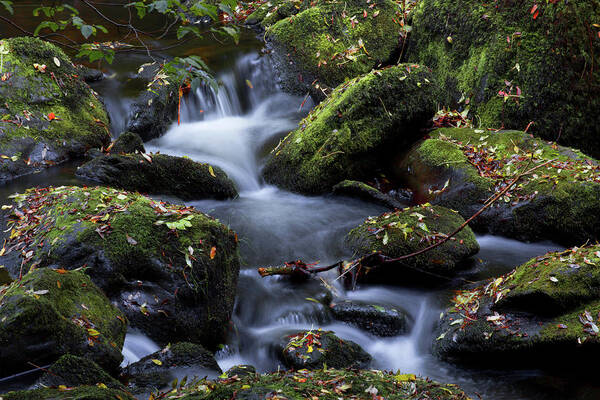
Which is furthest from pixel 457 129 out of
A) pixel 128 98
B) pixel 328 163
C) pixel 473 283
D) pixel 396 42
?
pixel 128 98

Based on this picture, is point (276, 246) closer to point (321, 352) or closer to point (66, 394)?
point (321, 352)

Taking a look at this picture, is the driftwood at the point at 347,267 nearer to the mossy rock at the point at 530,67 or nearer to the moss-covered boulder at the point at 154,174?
the moss-covered boulder at the point at 154,174

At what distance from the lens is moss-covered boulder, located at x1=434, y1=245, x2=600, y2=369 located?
13.4ft

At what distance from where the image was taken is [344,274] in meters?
5.80

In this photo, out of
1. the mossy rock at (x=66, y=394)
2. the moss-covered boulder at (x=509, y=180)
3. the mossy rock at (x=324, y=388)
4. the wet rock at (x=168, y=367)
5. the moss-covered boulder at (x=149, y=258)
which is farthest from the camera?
the moss-covered boulder at (x=509, y=180)

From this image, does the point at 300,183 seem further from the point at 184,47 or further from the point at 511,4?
the point at 184,47

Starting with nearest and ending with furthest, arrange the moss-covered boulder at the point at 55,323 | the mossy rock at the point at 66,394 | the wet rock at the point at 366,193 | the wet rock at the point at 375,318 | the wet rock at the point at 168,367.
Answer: the mossy rock at the point at 66,394
the moss-covered boulder at the point at 55,323
the wet rock at the point at 168,367
the wet rock at the point at 375,318
the wet rock at the point at 366,193

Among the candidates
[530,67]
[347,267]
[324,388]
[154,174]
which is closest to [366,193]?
[347,267]

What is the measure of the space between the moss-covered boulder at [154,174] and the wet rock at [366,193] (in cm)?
187

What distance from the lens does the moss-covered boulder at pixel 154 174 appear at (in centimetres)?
681

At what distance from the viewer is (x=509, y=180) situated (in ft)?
22.0

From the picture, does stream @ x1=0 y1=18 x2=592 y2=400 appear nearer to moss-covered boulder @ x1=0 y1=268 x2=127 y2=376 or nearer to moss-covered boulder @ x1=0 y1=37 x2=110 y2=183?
moss-covered boulder @ x1=0 y1=37 x2=110 y2=183

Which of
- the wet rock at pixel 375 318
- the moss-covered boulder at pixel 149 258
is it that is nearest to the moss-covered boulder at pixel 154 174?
the moss-covered boulder at pixel 149 258

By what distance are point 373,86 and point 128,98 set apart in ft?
15.6
